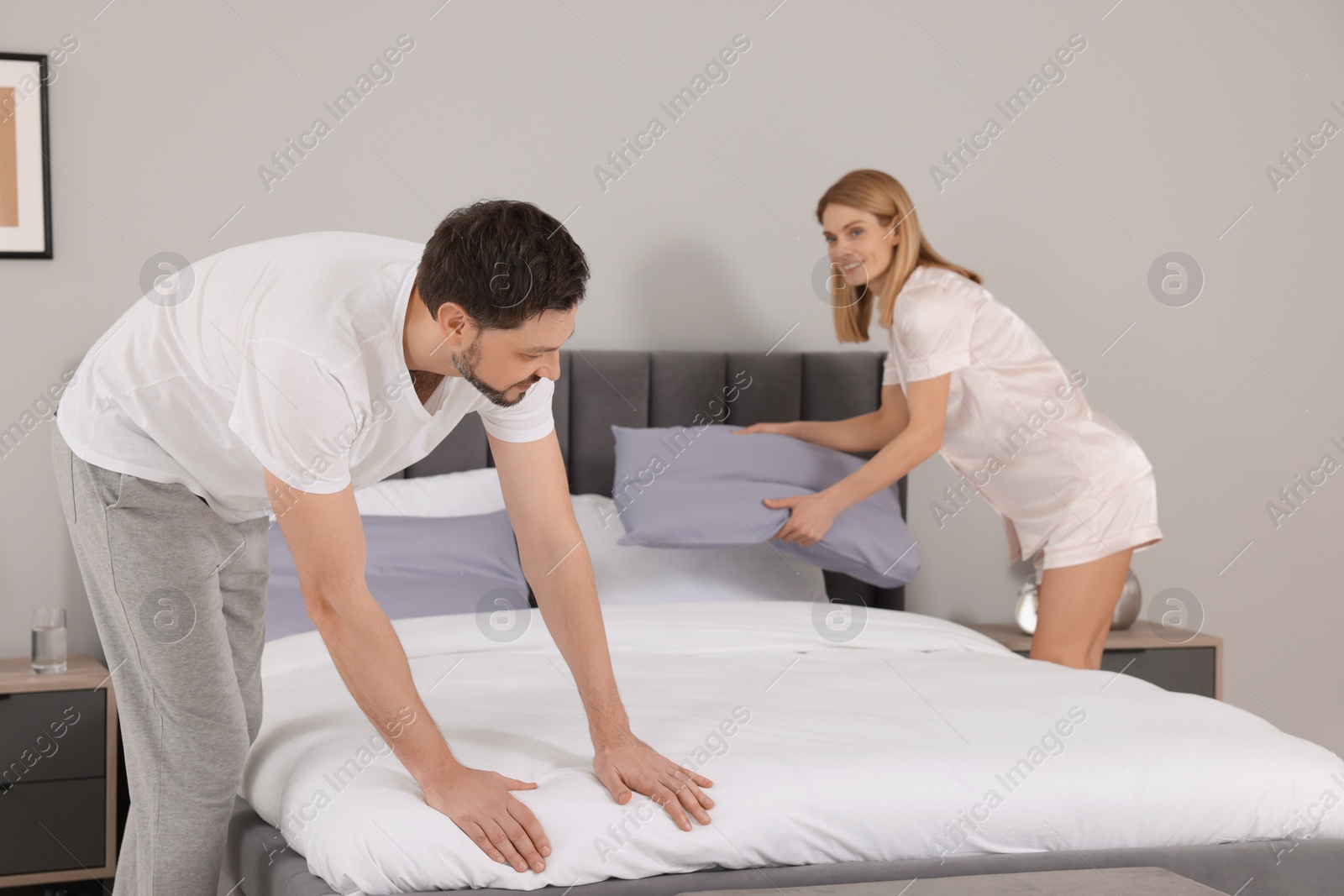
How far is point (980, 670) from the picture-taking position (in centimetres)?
223

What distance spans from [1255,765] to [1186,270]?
2.32 m

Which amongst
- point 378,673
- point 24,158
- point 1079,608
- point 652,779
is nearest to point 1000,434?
point 1079,608

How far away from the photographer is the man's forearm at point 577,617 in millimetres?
1632

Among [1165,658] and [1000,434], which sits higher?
[1000,434]

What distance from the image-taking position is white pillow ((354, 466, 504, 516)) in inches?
110

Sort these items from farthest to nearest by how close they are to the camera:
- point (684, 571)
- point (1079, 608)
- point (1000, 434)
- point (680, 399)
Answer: point (680, 399), point (684, 571), point (1000, 434), point (1079, 608)

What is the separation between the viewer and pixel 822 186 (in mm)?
3412

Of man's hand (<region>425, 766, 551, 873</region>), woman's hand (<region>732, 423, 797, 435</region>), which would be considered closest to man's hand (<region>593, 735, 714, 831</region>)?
man's hand (<region>425, 766, 551, 873</region>)

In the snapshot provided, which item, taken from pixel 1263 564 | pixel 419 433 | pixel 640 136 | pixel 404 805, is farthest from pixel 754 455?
pixel 1263 564

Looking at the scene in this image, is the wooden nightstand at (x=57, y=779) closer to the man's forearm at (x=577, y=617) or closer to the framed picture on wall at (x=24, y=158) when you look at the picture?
the framed picture on wall at (x=24, y=158)

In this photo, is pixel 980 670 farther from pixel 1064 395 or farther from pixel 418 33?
pixel 418 33

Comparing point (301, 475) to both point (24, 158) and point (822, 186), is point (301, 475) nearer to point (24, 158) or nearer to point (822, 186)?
point (24, 158)

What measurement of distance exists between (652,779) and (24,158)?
228cm

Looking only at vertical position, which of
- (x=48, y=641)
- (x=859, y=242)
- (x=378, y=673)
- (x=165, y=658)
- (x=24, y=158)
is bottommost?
(x=48, y=641)
